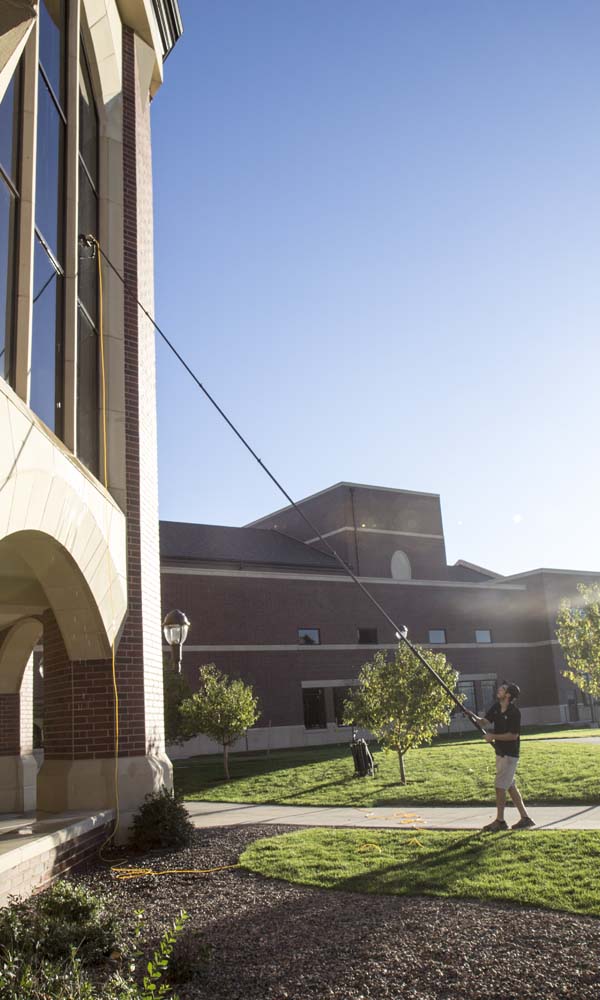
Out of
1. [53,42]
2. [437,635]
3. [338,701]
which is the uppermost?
[53,42]

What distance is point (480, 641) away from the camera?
46.5 meters

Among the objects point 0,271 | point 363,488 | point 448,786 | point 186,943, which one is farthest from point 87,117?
point 363,488

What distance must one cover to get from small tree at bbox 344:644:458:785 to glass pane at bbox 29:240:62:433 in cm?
1210

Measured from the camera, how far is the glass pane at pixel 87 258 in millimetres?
10352

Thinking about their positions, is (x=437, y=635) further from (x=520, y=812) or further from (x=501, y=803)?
(x=501, y=803)

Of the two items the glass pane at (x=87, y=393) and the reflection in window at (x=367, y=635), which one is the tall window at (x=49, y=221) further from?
the reflection in window at (x=367, y=635)

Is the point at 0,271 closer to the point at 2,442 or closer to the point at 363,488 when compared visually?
the point at 2,442

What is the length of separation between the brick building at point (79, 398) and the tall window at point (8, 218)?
22 millimetres

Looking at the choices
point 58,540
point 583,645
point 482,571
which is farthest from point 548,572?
point 58,540

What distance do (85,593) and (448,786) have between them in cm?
930

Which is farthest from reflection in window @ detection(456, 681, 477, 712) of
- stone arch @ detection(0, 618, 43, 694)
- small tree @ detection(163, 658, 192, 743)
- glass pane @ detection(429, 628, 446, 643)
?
stone arch @ detection(0, 618, 43, 694)

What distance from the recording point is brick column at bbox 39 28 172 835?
9680mm

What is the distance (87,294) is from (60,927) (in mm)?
7759

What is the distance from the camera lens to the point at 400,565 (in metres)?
46.2
